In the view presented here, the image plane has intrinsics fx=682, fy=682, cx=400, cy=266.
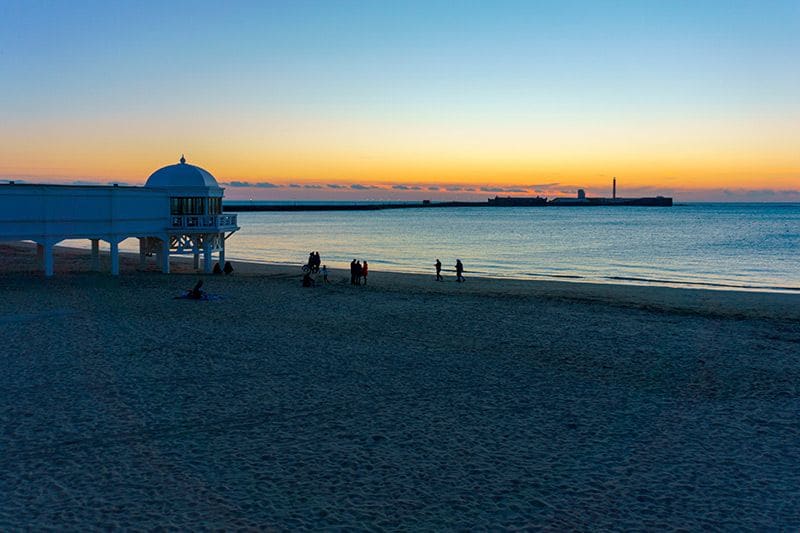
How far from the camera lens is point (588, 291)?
101ft

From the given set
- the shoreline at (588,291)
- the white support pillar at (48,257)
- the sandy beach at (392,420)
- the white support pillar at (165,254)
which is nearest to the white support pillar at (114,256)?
the shoreline at (588,291)

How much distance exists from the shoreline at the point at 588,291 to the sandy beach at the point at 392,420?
152 inches

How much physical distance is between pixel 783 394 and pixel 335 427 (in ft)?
27.7

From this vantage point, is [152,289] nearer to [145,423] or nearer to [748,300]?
[145,423]

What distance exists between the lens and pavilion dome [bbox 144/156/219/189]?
33406 millimetres

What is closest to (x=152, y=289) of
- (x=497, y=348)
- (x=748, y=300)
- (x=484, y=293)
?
(x=484, y=293)

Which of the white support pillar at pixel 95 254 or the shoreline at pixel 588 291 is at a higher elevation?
the white support pillar at pixel 95 254

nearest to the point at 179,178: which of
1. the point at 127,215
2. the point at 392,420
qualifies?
the point at 127,215

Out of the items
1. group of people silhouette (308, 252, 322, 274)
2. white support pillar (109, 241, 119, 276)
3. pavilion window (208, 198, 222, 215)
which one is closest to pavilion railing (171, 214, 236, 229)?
pavilion window (208, 198, 222, 215)

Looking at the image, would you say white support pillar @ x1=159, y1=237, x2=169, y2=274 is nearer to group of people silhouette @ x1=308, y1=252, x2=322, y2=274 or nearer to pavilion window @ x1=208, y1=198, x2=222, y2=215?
Result: pavilion window @ x1=208, y1=198, x2=222, y2=215

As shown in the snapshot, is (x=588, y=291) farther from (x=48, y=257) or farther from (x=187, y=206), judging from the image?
(x=48, y=257)

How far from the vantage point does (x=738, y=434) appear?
10492 mm

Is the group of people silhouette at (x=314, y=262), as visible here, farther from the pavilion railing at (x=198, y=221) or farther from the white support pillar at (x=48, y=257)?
the white support pillar at (x=48, y=257)

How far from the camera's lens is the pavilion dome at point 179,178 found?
33.4 meters
